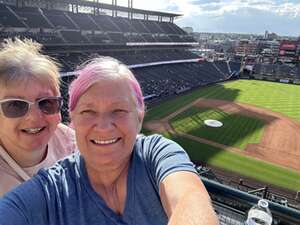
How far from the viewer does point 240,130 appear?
1088 inches

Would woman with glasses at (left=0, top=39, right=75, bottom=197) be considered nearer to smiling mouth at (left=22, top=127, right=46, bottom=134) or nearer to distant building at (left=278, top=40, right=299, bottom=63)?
smiling mouth at (left=22, top=127, right=46, bottom=134)

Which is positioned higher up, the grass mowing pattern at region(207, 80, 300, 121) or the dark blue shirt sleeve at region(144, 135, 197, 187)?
the dark blue shirt sleeve at region(144, 135, 197, 187)

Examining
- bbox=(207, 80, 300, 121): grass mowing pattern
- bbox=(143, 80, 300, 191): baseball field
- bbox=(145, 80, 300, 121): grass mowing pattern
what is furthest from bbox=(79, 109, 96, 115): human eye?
bbox=(207, 80, 300, 121): grass mowing pattern

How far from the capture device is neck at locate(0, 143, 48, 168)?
110 inches

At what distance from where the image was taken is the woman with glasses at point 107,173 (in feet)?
5.87

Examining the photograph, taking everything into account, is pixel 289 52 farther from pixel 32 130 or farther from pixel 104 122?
pixel 104 122

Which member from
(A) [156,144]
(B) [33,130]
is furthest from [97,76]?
(B) [33,130]

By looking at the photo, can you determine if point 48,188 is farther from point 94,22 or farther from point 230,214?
point 94,22

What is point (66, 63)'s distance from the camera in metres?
36.1

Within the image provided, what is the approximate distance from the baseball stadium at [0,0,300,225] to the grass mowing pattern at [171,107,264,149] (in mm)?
93

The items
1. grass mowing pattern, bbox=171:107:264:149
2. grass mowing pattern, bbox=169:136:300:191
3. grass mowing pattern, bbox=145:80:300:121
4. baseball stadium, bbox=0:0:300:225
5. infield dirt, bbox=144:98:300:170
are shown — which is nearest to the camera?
baseball stadium, bbox=0:0:300:225

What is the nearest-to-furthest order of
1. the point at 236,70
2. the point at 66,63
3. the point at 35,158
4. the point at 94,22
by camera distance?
the point at 35,158 < the point at 66,63 < the point at 94,22 < the point at 236,70

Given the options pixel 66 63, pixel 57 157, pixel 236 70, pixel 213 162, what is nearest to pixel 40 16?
pixel 66 63

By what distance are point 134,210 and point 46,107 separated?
145cm
